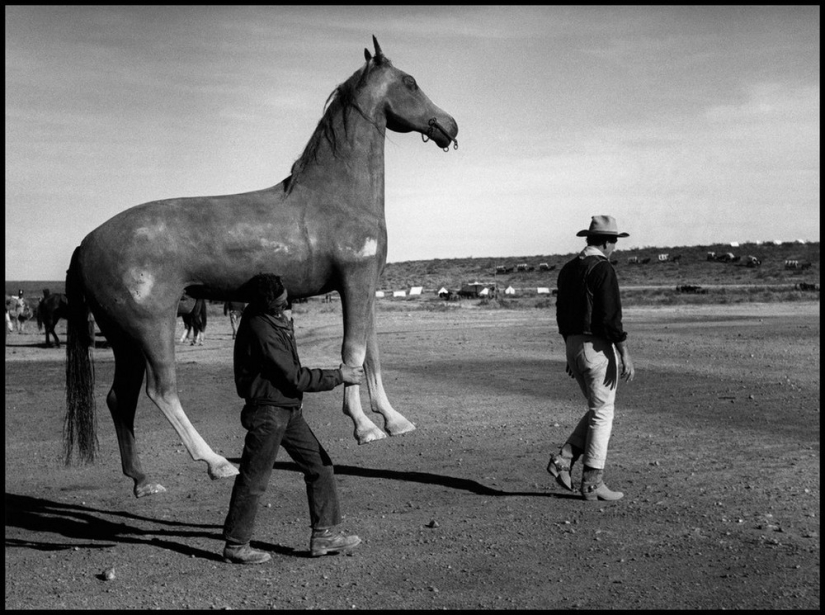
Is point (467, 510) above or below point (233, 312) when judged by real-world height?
above

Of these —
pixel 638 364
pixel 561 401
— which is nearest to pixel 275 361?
pixel 561 401

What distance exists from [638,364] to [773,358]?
2.96 meters

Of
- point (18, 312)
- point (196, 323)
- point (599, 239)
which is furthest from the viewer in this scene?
point (18, 312)

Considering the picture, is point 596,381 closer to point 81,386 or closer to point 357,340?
point 357,340

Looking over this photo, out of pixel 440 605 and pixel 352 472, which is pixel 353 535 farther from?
pixel 352 472

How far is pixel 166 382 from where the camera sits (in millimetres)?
5594

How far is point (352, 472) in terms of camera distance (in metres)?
8.74

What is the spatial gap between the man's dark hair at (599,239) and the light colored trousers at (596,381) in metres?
0.86

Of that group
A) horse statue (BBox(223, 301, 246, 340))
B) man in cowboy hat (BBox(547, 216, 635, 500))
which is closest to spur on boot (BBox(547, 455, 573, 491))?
man in cowboy hat (BBox(547, 216, 635, 500))

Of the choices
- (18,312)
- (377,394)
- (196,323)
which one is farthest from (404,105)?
(18,312)

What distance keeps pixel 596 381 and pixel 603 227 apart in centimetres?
133

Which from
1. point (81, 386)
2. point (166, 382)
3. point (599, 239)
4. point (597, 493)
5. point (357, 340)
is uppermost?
point (599, 239)

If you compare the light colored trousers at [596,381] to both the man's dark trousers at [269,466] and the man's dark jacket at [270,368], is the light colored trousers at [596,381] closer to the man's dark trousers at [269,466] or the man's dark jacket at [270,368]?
the man's dark trousers at [269,466]

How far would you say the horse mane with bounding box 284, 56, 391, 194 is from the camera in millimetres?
5941
